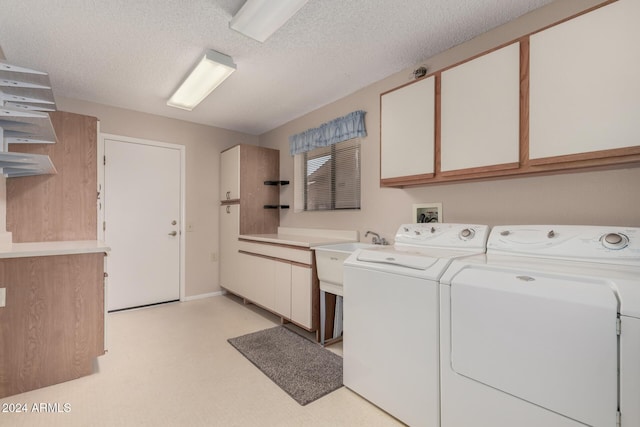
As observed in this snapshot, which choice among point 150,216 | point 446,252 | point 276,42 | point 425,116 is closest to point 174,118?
point 150,216

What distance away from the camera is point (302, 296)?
2.66 m

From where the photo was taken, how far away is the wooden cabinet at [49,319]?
1849 mm

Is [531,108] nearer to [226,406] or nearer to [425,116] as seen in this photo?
[425,116]

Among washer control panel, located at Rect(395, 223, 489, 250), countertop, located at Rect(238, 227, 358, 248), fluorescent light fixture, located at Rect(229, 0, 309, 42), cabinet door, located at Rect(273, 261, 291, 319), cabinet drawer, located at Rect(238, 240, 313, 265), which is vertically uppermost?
fluorescent light fixture, located at Rect(229, 0, 309, 42)

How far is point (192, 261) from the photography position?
13.0ft

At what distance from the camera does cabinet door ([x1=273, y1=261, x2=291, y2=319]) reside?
2844mm

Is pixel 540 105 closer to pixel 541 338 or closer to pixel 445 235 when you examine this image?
pixel 445 235

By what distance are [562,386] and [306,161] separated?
3099mm

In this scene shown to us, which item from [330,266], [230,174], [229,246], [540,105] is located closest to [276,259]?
[330,266]

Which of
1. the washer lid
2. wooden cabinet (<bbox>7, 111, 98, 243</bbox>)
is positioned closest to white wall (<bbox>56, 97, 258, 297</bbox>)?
wooden cabinet (<bbox>7, 111, 98, 243</bbox>)

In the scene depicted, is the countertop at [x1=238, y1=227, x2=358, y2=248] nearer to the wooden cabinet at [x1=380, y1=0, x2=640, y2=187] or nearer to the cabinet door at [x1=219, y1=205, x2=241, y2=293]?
the cabinet door at [x1=219, y1=205, x2=241, y2=293]

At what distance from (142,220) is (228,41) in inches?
98.8

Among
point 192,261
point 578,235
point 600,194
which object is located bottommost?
point 192,261

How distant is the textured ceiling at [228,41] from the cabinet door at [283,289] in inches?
72.0
